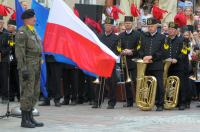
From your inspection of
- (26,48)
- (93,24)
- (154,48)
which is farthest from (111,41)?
(26,48)

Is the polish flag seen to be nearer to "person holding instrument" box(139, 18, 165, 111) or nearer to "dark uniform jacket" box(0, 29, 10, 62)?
"person holding instrument" box(139, 18, 165, 111)

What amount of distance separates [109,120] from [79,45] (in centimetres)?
169

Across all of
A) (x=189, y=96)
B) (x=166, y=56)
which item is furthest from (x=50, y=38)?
(x=189, y=96)

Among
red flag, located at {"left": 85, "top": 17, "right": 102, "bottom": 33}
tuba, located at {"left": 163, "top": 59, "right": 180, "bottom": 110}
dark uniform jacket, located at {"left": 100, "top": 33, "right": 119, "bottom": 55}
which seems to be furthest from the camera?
red flag, located at {"left": 85, "top": 17, "right": 102, "bottom": 33}

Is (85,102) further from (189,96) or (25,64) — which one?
(25,64)

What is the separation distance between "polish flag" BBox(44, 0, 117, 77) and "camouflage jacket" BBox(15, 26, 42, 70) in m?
1.40

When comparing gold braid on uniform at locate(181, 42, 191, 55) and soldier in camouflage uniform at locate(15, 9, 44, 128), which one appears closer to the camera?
soldier in camouflage uniform at locate(15, 9, 44, 128)

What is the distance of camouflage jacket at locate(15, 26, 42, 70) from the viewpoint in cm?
1080

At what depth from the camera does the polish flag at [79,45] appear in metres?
12.3

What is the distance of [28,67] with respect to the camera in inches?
429

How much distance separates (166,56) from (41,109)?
320cm

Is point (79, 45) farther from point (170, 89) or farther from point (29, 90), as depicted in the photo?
point (170, 89)

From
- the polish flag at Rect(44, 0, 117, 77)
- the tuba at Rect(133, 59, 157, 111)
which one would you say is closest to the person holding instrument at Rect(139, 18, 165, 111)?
the tuba at Rect(133, 59, 157, 111)

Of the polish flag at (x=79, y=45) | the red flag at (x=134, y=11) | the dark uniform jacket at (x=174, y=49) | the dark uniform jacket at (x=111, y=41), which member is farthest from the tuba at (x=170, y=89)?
the red flag at (x=134, y=11)
